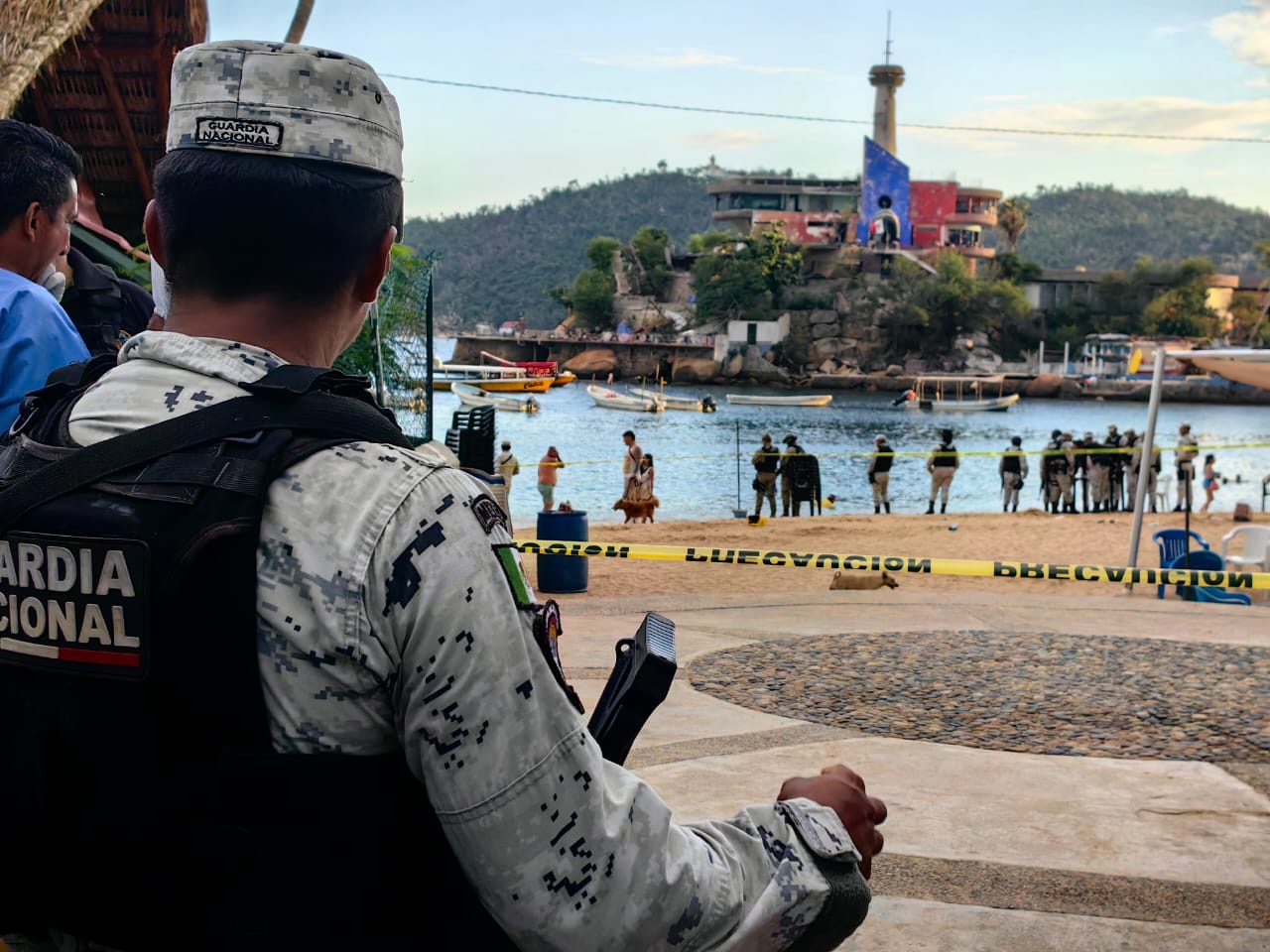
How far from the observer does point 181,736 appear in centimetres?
130

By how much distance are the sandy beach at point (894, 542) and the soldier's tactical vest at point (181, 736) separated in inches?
383

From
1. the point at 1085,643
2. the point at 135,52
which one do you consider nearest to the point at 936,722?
the point at 1085,643

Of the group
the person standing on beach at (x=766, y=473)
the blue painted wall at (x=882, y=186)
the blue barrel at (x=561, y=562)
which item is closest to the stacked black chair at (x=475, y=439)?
the blue barrel at (x=561, y=562)

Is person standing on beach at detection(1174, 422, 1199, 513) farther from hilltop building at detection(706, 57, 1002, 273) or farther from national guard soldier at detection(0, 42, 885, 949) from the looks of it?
hilltop building at detection(706, 57, 1002, 273)

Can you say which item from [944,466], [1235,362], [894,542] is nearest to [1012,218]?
[944,466]

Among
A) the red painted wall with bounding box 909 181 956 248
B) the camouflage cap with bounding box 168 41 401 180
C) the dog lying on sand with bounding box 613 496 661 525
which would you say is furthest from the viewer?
the red painted wall with bounding box 909 181 956 248

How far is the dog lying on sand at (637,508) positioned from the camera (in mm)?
22031

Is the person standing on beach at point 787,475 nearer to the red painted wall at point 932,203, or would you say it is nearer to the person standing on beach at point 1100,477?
the person standing on beach at point 1100,477

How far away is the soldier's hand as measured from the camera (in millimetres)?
1608

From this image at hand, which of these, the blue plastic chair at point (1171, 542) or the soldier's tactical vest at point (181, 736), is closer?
the soldier's tactical vest at point (181, 736)

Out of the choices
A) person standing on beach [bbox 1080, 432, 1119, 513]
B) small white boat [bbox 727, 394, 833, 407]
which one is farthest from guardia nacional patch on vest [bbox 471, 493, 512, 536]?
small white boat [bbox 727, 394, 833, 407]

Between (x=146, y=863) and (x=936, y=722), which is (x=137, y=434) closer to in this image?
(x=146, y=863)

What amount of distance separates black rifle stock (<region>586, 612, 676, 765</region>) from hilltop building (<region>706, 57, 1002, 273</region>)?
11730 cm

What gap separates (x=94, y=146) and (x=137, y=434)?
9.01 metres
